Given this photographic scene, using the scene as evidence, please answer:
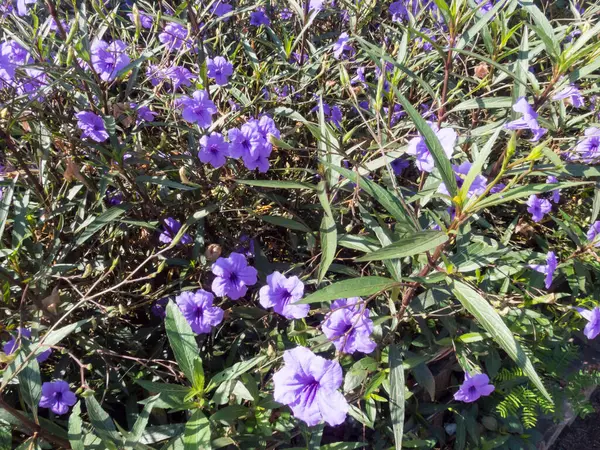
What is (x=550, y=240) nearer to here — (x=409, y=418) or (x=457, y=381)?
(x=457, y=381)

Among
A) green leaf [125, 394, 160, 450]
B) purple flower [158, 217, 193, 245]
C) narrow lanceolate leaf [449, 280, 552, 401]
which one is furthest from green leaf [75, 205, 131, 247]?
narrow lanceolate leaf [449, 280, 552, 401]

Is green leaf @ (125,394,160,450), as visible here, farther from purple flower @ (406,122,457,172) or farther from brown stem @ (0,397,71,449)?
purple flower @ (406,122,457,172)

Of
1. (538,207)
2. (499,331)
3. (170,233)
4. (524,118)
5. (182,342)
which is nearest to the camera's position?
(499,331)

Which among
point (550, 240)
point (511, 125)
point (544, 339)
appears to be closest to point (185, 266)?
point (511, 125)

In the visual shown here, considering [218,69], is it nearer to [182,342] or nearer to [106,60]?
[106,60]

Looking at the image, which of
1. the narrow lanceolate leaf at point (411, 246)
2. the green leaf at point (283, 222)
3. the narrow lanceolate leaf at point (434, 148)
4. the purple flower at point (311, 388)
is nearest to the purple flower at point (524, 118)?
the narrow lanceolate leaf at point (434, 148)

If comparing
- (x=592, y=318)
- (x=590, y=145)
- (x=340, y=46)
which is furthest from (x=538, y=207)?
(x=340, y=46)

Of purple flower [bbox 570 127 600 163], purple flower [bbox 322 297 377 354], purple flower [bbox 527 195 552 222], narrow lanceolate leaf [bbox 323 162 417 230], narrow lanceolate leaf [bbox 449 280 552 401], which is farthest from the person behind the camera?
purple flower [bbox 527 195 552 222]
